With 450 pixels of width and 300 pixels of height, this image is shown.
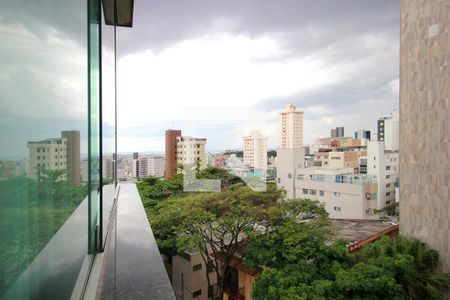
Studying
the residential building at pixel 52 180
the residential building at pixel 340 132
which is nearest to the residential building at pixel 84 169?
the residential building at pixel 52 180

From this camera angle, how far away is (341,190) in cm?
845

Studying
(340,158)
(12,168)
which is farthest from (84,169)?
(340,158)

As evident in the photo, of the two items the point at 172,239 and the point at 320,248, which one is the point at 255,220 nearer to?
the point at 320,248

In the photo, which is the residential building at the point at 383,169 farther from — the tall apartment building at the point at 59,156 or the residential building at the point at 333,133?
the tall apartment building at the point at 59,156

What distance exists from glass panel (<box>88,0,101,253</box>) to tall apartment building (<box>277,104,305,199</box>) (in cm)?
665

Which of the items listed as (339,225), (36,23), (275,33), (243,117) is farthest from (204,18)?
(36,23)

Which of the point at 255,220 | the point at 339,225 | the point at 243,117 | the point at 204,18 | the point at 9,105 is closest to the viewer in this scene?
the point at 9,105

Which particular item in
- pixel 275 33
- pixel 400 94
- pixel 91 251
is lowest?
pixel 91 251

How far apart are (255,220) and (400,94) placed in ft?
10.4

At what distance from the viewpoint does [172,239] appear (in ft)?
15.2

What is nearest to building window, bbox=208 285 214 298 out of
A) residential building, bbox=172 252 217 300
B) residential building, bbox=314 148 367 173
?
residential building, bbox=172 252 217 300

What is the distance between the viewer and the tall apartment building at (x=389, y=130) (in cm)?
709

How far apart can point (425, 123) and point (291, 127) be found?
3.98 m

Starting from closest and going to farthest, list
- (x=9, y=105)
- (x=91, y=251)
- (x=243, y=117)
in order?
(x=9, y=105)
(x=91, y=251)
(x=243, y=117)
